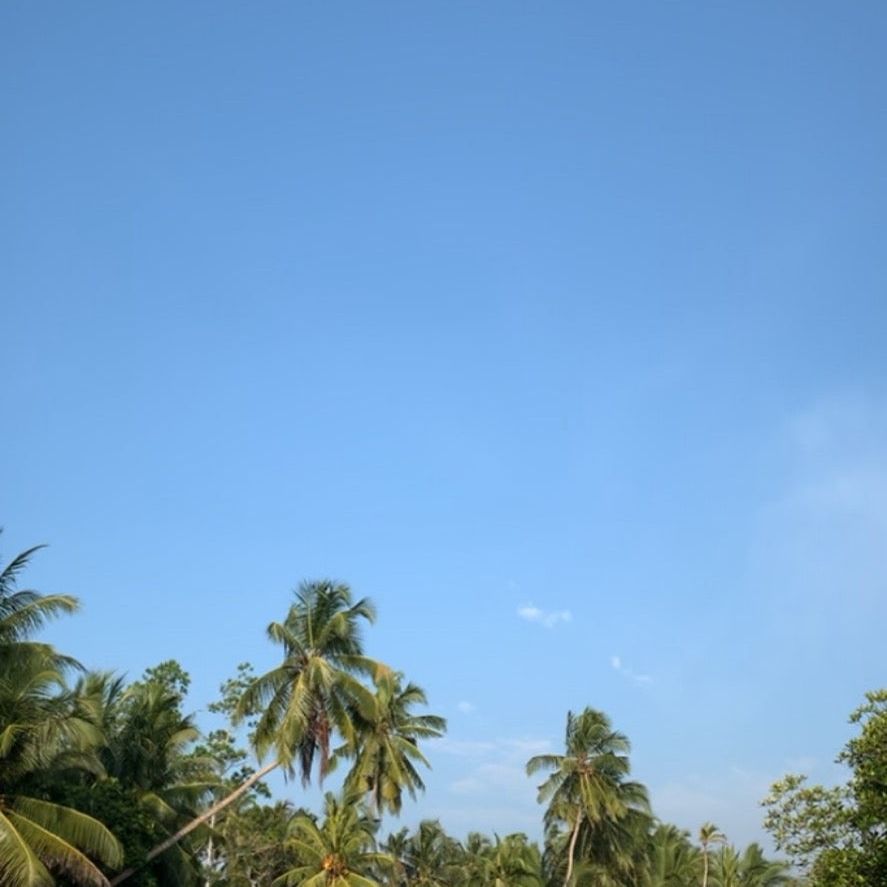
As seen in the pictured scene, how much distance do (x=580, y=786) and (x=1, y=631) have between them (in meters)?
39.0

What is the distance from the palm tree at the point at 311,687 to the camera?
3631 cm

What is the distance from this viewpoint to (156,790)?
37000mm

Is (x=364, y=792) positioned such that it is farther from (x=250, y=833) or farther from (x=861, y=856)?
(x=861, y=856)

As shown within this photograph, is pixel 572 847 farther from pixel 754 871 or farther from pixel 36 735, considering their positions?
pixel 36 735

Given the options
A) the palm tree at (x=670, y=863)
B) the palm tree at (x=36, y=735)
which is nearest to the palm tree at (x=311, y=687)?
the palm tree at (x=36, y=735)

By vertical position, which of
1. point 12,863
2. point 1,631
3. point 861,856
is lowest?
point 12,863

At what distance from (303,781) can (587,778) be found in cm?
2359

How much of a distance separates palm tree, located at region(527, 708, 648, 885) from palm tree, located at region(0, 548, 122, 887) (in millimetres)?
34281

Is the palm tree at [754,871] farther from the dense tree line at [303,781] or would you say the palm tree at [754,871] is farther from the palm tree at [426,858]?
the palm tree at [426,858]

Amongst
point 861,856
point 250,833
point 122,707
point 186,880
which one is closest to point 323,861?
point 186,880

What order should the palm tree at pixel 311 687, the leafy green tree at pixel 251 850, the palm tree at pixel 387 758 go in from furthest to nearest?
the leafy green tree at pixel 251 850
the palm tree at pixel 387 758
the palm tree at pixel 311 687

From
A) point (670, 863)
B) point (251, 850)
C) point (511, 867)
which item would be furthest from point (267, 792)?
point (670, 863)

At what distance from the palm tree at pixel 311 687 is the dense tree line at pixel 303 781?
0.20ft

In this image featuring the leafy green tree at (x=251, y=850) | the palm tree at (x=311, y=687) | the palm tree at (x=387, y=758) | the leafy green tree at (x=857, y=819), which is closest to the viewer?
the leafy green tree at (x=857, y=819)
